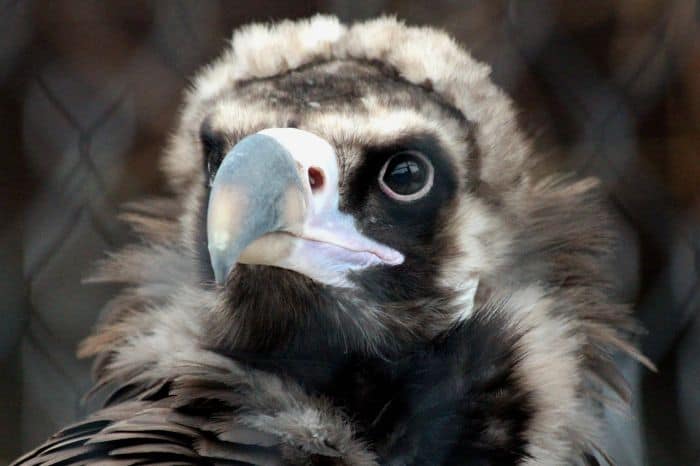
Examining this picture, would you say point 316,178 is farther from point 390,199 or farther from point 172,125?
point 172,125

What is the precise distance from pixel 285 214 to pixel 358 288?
0.13 meters

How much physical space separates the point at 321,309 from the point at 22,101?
36.0 inches

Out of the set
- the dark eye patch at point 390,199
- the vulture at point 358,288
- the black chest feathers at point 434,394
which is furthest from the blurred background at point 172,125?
the black chest feathers at point 434,394

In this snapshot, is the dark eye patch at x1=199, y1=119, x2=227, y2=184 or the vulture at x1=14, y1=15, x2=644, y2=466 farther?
the dark eye patch at x1=199, y1=119, x2=227, y2=184

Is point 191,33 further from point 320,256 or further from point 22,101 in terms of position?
point 320,256

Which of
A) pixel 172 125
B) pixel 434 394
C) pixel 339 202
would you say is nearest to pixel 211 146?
pixel 339 202

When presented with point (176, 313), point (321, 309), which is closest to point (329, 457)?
point (321, 309)

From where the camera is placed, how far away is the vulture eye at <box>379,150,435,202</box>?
0.91 m

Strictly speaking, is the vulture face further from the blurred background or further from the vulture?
the blurred background

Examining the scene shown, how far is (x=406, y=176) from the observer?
3.03 ft

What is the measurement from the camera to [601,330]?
1.03 m

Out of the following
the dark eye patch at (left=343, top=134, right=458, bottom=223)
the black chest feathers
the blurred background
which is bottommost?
the black chest feathers

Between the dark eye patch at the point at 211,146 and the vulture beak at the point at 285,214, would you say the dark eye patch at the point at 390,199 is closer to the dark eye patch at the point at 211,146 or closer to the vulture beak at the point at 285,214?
the vulture beak at the point at 285,214

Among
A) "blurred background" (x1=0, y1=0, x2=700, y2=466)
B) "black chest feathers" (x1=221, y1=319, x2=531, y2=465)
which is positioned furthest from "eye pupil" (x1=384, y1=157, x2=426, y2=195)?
"blurred background" (x1=0, y1=0, x2=700, y2=466)
